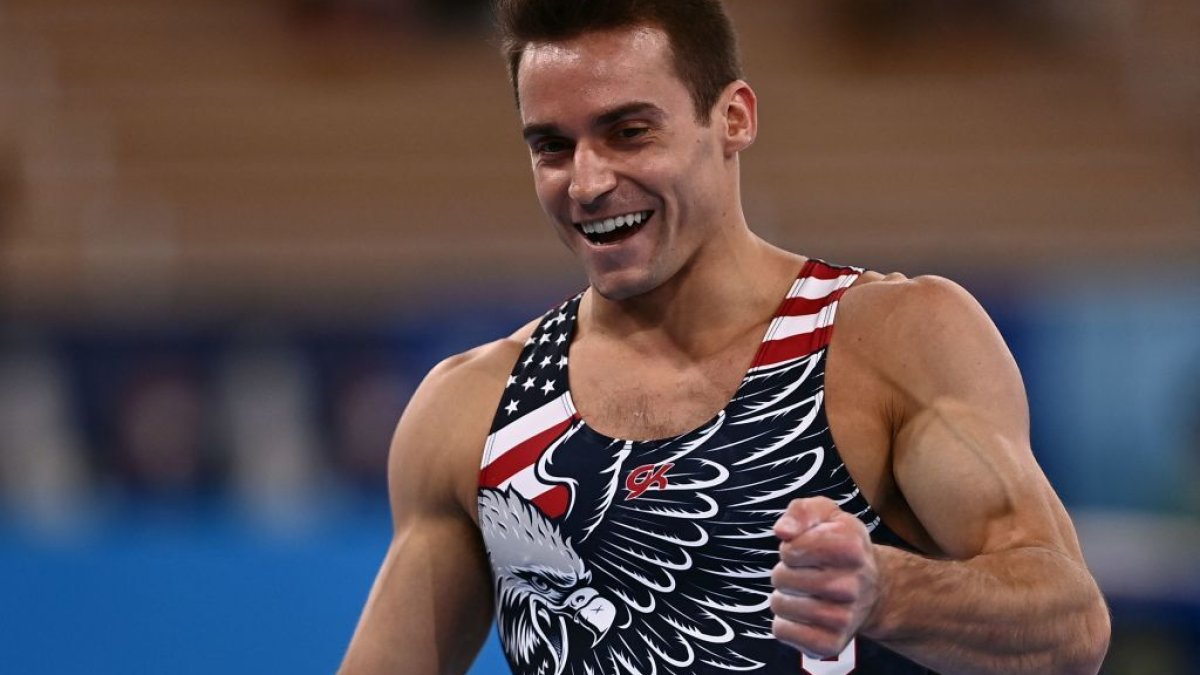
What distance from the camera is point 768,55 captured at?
1270cm

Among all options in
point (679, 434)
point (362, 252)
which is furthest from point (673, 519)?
point (362, 252)

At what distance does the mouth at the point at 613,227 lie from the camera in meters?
3.17

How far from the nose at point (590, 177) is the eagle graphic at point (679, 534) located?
451 millimetres

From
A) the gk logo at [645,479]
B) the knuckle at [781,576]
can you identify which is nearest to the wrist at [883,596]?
the knuckle at [781,576]

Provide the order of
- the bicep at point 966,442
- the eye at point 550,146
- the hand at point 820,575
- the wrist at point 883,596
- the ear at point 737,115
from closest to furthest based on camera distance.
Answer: the hand at point 820,575 < the wrist at point 883,596 < the bicep at point 966,442 < the eye at point 550,146 < the ear at point 737,115

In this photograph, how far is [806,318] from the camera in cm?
318

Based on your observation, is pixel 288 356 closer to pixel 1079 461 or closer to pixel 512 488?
pixel 1079 461

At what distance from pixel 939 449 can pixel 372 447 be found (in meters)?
6.75

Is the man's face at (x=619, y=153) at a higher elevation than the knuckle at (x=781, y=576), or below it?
higher

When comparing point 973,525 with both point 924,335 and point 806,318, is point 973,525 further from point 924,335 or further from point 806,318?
point 806,318

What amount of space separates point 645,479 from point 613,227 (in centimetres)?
48

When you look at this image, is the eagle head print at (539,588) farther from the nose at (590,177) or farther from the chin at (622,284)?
the nose at (590,177)

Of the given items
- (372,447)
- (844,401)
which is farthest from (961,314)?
(372,447)

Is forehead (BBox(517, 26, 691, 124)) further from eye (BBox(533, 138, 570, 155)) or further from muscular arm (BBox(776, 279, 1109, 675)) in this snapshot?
muscular arm (BBox(776, 279, 1109, 675))
